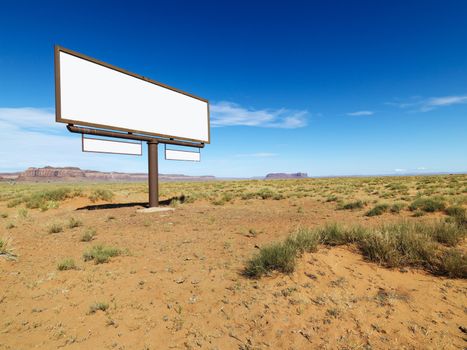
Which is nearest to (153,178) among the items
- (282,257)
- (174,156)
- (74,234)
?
(174,156)

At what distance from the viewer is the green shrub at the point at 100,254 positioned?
18.2ft

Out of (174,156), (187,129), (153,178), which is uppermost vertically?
(187,129)

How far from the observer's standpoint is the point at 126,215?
473 inches

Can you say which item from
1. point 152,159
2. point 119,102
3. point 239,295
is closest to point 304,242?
point 239,295

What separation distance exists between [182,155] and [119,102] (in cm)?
494

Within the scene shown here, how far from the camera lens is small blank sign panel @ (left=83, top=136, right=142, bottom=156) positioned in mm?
10492

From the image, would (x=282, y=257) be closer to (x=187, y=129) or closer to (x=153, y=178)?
(x=153, y=178)

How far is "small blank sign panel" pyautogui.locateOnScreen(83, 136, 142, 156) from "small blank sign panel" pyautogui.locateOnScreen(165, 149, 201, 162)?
2.04 metres

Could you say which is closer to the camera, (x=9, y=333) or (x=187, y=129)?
(x=9, y=333)

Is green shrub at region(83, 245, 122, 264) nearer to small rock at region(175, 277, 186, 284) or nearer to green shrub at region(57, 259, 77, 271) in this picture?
green shrub at region(57, 259, 77, 271)

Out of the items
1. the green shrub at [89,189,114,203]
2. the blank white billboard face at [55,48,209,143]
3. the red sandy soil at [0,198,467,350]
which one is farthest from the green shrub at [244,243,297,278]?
the green shrub at [89,189,114,203]

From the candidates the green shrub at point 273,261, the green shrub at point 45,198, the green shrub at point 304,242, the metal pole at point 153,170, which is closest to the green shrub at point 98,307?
the green shrub at point 273,261

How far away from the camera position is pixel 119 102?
1171cm

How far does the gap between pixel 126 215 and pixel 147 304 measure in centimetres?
920
